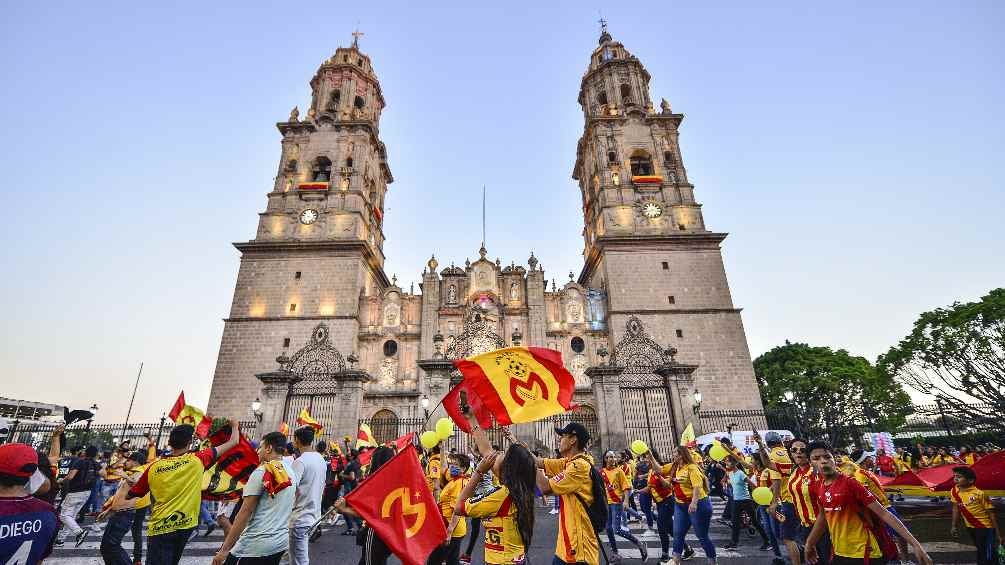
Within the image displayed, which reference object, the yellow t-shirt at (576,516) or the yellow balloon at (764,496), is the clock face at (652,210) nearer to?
the yellow balloon at (764,496)

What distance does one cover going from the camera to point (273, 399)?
17.6 meters

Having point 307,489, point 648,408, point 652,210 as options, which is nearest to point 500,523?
point 307,489

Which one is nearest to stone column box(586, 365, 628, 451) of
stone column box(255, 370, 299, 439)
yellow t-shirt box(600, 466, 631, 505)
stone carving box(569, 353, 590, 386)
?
yellow t-shirt box(600, 466, 631, 505)

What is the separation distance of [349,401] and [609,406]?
9917 millimetres

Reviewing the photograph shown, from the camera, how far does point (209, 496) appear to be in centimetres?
559

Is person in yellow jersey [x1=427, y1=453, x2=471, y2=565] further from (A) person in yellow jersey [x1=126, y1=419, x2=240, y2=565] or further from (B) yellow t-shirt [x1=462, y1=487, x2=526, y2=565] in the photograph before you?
(A) person in yellow jersey [x1=126, y1=419, x2=240, y2=565]

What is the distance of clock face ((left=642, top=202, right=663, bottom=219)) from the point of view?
102 ft

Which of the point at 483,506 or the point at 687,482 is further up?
the point at 483,506

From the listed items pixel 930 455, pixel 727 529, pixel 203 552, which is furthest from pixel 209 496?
pixel 930 455

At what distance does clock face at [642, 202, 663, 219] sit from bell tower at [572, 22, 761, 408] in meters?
0.07

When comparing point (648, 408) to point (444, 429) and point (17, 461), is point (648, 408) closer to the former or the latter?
point (444, 429)

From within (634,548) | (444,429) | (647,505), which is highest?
(444,429)

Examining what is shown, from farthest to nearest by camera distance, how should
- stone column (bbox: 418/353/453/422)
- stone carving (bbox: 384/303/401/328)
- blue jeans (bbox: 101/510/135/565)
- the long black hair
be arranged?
stone carving (bbox: 384/303/401/328) < stone column (bbox: 418/353/453/422) < blue jeans (bbox: 101/510/135/565) < the long black hair

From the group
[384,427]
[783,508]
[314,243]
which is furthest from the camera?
[314,243]
